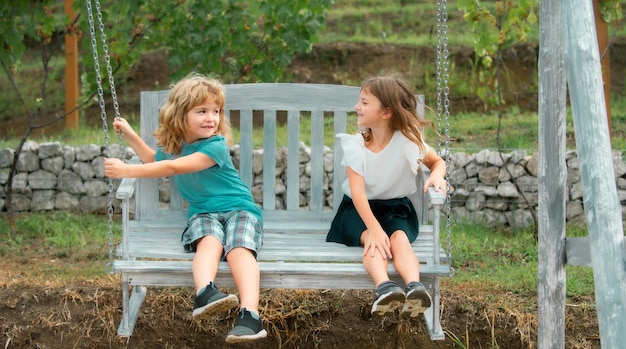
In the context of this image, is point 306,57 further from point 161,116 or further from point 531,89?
point 161,116

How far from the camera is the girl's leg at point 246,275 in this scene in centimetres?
386

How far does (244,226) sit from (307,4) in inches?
101

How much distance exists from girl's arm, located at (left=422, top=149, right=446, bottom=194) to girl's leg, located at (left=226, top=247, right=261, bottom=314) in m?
0.78

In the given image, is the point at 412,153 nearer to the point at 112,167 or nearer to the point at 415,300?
the point at 415,300

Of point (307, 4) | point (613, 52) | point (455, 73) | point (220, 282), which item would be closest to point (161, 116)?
point (220, 282)

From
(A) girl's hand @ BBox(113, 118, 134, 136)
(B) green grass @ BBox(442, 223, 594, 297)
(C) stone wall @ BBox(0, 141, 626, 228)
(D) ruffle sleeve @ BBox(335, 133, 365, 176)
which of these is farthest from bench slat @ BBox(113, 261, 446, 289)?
(C) stone wall @ BBox(0, 141, 626, 228)

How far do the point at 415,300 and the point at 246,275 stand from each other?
2.23 ft

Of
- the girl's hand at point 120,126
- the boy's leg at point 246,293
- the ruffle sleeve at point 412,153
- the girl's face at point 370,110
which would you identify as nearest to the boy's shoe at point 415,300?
the boy's leg at point 246,293

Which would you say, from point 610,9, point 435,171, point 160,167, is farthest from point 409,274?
point 610,9

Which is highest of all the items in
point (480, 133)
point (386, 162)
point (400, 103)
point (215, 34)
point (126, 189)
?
point (215, 34)

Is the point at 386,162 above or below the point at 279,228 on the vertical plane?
above

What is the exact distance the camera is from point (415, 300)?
12.5 ft

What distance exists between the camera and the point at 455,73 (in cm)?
911

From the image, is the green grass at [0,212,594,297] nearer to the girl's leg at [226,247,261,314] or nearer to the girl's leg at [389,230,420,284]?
the girl's leg at [389,230,420,284]
